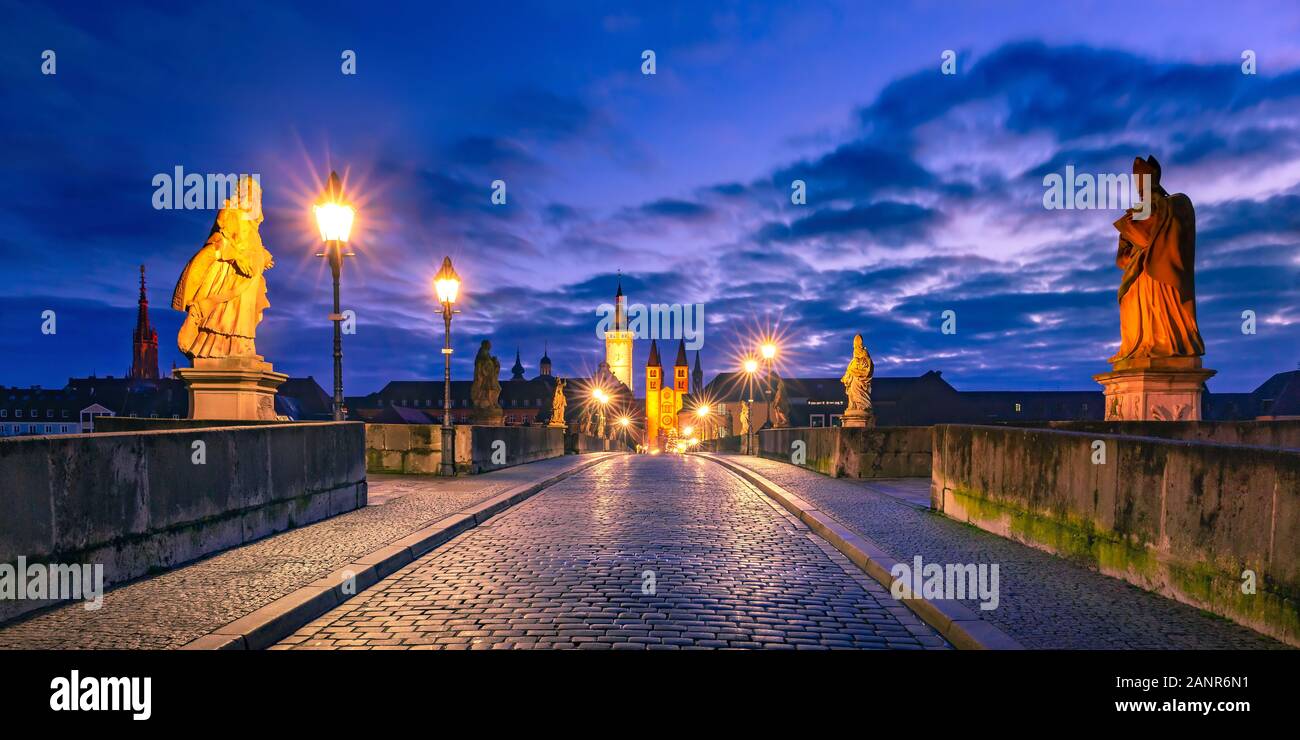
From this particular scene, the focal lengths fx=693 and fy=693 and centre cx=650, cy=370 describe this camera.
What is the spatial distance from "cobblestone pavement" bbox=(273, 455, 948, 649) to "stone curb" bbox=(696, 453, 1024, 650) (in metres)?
0.11

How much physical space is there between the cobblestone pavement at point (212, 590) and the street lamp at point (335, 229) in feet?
10.6

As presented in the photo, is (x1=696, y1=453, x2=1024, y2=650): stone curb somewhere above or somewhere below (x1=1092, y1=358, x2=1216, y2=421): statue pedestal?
below

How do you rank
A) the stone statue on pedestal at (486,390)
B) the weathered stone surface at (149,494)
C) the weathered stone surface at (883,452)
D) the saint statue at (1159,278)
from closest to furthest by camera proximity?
the weathered stone surface at (149,494), the saint statue at (1159,278), the weathered stone surface at (883,452), the stone statue on pedestal at (486,390)

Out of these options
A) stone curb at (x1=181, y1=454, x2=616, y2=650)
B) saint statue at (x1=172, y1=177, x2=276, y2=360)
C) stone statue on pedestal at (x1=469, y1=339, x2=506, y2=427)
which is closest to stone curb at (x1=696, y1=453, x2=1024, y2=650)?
stone curb at (x1=181, y1=454, x2=616, y2=650)

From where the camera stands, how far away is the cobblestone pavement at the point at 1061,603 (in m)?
3.98

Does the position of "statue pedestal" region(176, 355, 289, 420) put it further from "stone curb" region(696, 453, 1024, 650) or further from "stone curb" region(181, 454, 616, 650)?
"stone curb" region(696, 453, 1024, 650)

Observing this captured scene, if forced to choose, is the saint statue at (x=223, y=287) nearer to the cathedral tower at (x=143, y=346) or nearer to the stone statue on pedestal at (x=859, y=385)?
the stone statue on pedestal at (x=859, y=385)


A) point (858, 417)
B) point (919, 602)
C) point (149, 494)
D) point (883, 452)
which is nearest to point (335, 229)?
point (149, 494)

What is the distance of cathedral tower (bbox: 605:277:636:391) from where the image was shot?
162 meters

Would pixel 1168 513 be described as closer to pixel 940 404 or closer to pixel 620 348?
pixel 940 404

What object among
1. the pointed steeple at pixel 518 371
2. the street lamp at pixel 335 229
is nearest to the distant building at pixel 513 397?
the pointed steeple at pixel 518 371
